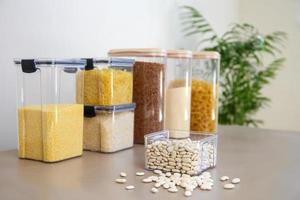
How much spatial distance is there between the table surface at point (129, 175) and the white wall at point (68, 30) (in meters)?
0.19

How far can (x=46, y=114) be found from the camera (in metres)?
0.77

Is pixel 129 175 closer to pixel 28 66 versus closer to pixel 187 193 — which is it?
pixel 187 193

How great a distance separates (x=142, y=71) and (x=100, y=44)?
0.31 meters

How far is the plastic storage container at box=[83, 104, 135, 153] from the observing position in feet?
2.89

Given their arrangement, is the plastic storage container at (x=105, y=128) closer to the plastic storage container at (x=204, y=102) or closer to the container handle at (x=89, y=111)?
the container handle at (x=89, y=111)

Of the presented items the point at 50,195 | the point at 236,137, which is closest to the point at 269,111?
the point at 236,137

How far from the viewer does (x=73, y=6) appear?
1133mm

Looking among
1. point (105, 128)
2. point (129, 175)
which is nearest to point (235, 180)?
point (129, 175)

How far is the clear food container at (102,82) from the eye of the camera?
876mm

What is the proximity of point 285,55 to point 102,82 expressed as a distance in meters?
1.91

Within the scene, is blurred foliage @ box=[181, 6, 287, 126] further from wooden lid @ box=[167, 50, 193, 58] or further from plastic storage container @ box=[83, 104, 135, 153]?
plastic storage container @ box=[83, 104, 135, 153]

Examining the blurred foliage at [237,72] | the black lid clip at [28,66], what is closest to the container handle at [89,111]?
the black lid clip at [28,66]

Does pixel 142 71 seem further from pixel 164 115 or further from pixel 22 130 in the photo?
pixel 22 130

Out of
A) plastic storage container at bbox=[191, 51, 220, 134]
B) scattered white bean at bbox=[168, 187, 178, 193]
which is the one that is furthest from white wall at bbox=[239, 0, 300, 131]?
scattered white bean at bbox=[168, 187, 178, 193]
